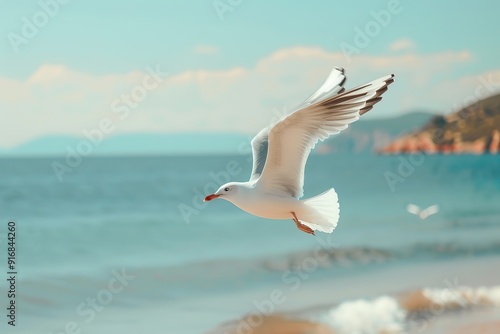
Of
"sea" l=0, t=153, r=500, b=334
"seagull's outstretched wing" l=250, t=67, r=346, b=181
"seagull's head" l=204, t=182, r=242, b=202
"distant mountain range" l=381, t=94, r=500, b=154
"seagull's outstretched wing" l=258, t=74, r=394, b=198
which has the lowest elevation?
"seagull's head" l=204, t=182, r=242, b=202

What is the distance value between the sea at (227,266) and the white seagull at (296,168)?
18.3 feet

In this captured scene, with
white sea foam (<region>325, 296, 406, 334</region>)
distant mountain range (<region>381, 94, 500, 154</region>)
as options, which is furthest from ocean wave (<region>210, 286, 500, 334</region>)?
distant mountain range (<region>381, 94, 500, 154</region>)

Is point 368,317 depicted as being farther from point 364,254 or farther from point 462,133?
point 462,133

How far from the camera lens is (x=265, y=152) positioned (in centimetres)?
567

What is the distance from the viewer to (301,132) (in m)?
5.10

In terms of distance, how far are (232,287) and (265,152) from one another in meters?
8.15

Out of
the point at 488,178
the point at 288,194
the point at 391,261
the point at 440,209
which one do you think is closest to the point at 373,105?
the point at 288,194

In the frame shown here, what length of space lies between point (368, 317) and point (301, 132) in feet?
21.8

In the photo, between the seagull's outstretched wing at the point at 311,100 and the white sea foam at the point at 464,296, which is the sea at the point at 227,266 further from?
the seagull's outstretched wing at the point at 311,100

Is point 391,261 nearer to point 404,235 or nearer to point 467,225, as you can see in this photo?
point 404,235

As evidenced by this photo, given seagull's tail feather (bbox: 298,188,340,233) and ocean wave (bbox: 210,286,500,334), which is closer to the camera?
seagull's tail feather (bbox: 298,188,340,233)

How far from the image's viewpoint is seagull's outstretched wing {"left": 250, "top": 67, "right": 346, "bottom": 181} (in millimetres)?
5078

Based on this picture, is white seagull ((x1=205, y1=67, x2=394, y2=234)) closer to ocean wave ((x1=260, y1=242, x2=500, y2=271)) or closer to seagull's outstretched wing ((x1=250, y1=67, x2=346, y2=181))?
seagull's outstretched wing ((x1=250, y1=67, x2=346, y2=181))

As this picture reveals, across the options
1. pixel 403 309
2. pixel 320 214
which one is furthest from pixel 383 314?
pixel 320 214
